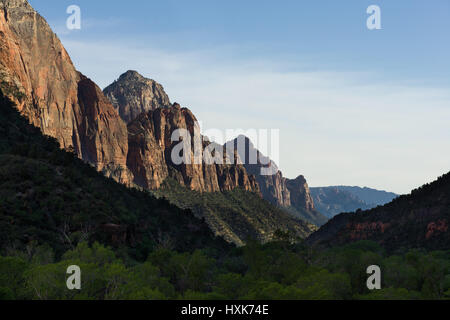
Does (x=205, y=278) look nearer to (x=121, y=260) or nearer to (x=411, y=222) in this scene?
(x=121, y=260)

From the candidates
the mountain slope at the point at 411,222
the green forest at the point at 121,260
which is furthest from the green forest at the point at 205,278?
the mountain slope at the point at 411,222

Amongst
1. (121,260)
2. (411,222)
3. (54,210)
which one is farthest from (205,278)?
(411,222)

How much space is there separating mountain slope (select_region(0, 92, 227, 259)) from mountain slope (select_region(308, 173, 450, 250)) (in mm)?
45122

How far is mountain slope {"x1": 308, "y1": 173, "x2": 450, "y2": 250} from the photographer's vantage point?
97.2 meters

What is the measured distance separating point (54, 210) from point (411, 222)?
249 feet

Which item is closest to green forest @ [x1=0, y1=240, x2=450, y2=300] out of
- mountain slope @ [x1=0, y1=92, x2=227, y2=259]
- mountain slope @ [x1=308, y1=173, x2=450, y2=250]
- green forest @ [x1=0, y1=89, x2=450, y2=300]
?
green forest @ [x1=0, y1=89, x2=450, y2=300]

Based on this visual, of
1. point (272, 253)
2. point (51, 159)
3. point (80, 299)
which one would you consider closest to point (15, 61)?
point (51, 159)

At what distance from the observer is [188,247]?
312 feet

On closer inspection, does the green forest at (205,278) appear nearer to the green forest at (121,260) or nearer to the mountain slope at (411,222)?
the green forest at (121,260)

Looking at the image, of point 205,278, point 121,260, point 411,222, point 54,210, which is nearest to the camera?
point 121,260

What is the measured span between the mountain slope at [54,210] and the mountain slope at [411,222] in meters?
45.1

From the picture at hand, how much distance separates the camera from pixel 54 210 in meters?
69.6

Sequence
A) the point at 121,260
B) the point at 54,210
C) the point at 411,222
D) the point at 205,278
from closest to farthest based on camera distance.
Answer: the point at 121,260
the point at 205,278
the point at 54,210
the point at 411,222
